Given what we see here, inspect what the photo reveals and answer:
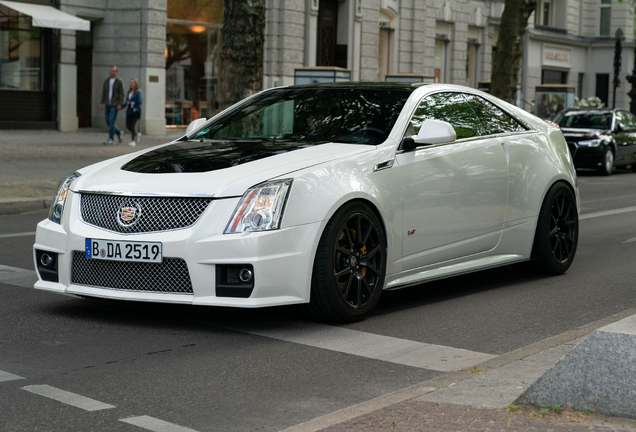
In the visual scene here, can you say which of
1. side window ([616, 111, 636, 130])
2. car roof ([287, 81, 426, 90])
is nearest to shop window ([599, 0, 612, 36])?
side window ([616, 111, 636, 130])

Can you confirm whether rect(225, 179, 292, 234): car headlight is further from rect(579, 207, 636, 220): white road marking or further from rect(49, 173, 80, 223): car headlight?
rect(579, 207, 636, 220): white road marking

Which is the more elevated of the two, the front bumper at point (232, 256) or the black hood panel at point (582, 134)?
the black hood panel at point (582, 134)

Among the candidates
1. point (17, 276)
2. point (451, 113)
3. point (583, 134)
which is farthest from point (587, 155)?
point (17, 276)

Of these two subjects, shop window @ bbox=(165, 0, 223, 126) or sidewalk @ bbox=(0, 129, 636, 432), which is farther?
shop window @ bbox=(165, 0, 223, 126)

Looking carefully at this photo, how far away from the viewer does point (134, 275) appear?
568 cm

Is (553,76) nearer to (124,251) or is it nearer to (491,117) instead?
(491,117)

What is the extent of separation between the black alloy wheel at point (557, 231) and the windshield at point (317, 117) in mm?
1754

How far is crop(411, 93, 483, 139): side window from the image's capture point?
268 inches

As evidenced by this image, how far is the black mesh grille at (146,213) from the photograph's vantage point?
5.57 meters

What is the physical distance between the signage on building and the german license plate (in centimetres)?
4762

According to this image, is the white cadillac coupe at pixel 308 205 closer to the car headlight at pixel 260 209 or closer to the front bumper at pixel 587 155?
the car headlight at pixel 260 209

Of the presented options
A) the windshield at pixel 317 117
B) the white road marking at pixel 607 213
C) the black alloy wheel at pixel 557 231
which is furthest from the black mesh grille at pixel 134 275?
the white road marking at pixel 607 213

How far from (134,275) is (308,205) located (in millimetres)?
1096

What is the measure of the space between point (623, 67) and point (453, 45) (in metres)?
20.2
